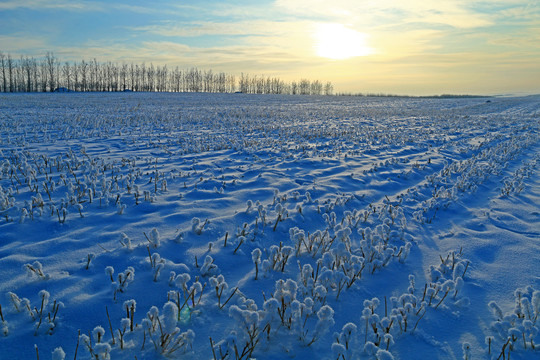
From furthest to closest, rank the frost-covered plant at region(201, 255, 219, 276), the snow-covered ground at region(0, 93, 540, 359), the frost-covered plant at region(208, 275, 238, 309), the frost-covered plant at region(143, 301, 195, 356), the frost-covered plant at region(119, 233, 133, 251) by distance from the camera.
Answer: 1. the frost-covered plant at region(119, 233, 133, 251)
2. the frost-covered plant at region(201, 255, 219, 276)
3. the frost-covered plant at region(208, 275, 238, 309)
4. the snow-covered ground at region(0, 93, 540, 359)
5. the frost-covered plant at region(143, 301, 195, 356)

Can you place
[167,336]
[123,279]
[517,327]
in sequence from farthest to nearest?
[123,279]
[517,327]
[167,336]

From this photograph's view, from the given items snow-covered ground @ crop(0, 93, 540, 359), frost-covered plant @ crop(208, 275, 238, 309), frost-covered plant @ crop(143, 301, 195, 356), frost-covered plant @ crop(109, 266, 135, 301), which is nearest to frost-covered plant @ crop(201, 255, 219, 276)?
snow-covered ground @ crop(0, 93, 540, 359)

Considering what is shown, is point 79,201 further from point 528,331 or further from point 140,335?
point 528,331

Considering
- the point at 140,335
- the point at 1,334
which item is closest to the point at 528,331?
the point at 140,335

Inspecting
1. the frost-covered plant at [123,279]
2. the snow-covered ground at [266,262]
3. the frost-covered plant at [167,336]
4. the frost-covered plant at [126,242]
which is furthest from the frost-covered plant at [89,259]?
the frost-covered plant at [167,336]

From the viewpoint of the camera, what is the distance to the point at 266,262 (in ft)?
11.1

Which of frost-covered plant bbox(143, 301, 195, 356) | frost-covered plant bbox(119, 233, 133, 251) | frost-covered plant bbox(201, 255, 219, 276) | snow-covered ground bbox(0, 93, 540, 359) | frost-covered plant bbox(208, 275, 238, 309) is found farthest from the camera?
frost-covered plant bbox(119, 233, 133, 251)

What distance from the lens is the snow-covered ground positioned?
247 centimetres

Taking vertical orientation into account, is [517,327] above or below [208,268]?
below

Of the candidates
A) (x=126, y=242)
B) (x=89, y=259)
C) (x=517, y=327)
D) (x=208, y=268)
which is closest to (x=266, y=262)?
(x=208, y=268)

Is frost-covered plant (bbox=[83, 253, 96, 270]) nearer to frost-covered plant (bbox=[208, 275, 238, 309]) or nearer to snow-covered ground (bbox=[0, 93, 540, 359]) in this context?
snow-covered ground (bbox=[0, 93, 540, 359])

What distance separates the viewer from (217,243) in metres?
4.06

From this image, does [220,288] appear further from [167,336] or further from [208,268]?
[167,336]

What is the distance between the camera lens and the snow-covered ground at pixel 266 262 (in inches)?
97.4
